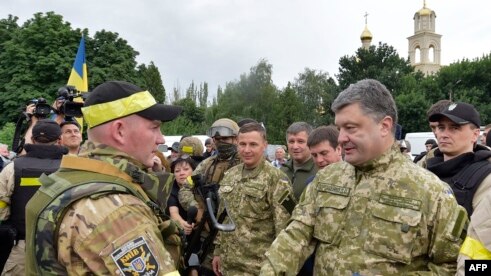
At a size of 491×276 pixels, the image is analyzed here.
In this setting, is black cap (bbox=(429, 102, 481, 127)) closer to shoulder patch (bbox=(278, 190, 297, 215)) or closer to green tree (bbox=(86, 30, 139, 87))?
shoulder patch (bbox=(278, 190, 297, 215))

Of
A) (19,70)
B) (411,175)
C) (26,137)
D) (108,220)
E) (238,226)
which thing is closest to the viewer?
(108,220)

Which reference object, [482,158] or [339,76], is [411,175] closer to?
[482,158]

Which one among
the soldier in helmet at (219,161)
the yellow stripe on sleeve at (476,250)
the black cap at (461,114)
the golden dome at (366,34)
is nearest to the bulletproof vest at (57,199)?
the yellow stripe on sleeve at (476,250)

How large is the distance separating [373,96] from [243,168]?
2010 millimetres

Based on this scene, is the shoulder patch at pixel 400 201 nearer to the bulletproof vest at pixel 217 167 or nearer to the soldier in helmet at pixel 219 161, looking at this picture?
the soldier in helmet at pixel 219 161

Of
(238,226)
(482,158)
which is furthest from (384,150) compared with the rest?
(238,226)

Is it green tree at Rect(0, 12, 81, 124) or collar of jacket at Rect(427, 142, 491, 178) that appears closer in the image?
collar of jacket at Rect(427, 142, 491, 178)

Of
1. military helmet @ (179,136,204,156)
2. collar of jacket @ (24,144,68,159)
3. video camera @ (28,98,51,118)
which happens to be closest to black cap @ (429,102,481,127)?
military helmet @ (179,136,204,156)

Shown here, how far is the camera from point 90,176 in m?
1.91

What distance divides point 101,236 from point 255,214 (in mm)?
2348

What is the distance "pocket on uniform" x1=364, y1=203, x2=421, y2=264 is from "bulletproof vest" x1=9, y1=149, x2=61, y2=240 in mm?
3381

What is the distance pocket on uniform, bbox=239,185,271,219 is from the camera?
3.91m

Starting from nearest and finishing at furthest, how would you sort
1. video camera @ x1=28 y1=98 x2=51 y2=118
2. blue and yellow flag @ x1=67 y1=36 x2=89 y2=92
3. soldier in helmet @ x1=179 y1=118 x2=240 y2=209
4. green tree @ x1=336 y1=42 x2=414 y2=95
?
soldier in helmet @ x1=179 y1=118 x2=240 y2=209, video camera @ x1=28 y1=98 x2=51 y2=118, blue and yellow flag @ x1=67 y1=36 x2=89 y2=92, green tree @ x1=336 y1=42 x2=414 y2=95

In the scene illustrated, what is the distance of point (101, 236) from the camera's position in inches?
66.9
